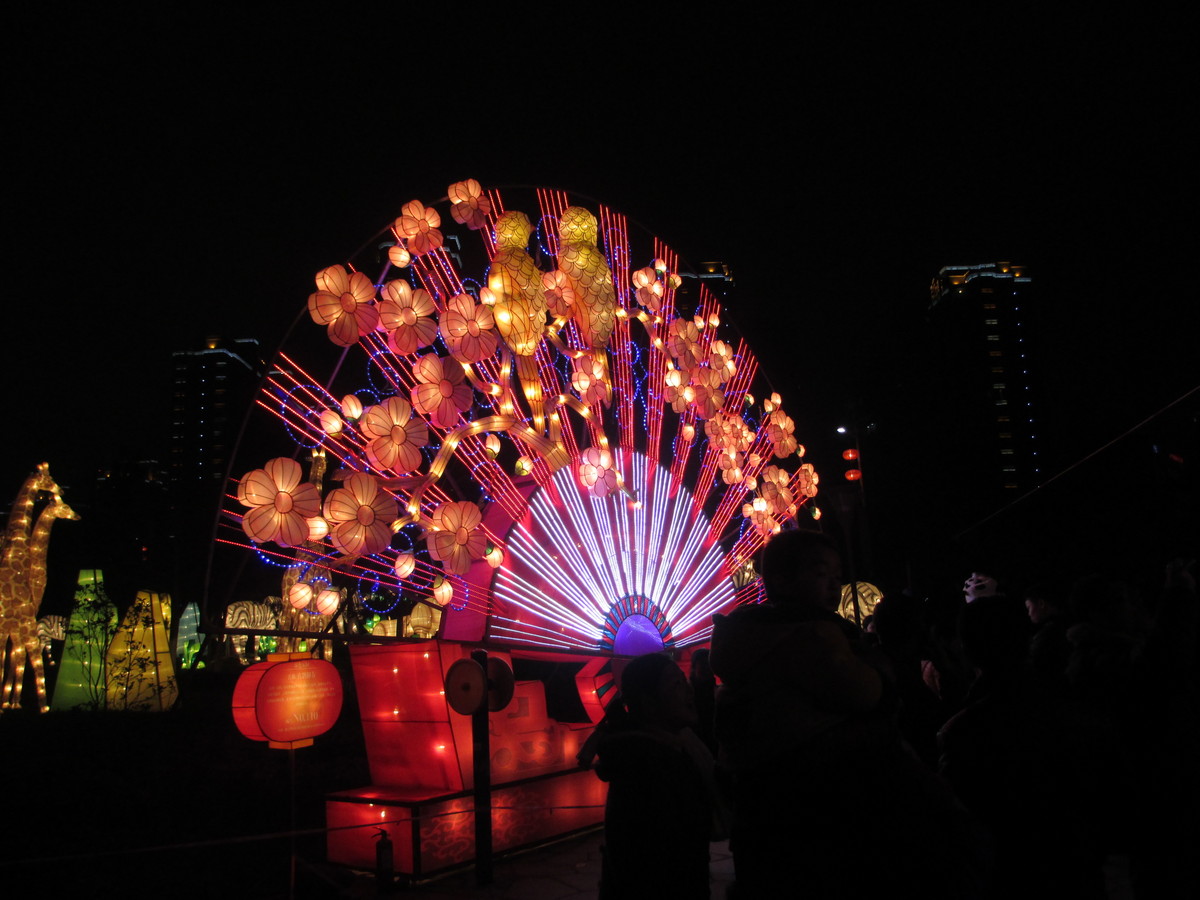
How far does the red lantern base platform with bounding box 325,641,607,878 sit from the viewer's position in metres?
6.93

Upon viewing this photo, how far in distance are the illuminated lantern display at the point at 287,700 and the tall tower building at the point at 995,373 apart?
5068 cm

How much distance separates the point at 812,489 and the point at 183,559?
24.0m

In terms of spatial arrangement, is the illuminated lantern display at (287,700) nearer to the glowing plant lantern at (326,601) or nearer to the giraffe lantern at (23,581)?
the glowing plant lantern at (326,601)

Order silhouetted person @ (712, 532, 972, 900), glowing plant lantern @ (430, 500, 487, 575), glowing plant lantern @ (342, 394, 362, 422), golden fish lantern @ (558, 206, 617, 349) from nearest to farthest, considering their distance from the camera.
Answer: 1. silhouetted person @ (712, 532, 972, 900)
2. glowing plant lantern @ (430, 500, 487, 575)
3. glowing plant lantern @ (342, 394, 362, 422)
4. golden fish lantern @ (558, 206, 617, 349)

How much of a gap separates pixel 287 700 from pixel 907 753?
5.41 meters

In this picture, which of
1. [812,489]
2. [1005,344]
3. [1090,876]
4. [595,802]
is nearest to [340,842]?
[595,802]

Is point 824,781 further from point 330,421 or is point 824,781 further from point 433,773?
point 433,773

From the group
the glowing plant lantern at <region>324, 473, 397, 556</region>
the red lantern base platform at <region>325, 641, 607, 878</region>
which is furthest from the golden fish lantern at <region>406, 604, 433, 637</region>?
the glowing plant lantern at <region>324, 473, 397, 556</region>

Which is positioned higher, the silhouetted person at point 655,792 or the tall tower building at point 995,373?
the tall tower building at point 995,373

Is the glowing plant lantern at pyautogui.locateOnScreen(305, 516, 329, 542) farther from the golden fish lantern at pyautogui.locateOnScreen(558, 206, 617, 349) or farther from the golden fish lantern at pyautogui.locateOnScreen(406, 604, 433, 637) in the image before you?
the golden fish lantern at pyautogui.locateOnScreen(406, 604, 433, 637)

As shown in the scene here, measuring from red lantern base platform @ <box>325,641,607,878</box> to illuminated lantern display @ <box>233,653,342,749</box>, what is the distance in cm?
77

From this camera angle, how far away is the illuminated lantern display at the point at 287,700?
649 centimetres

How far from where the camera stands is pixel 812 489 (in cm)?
1160

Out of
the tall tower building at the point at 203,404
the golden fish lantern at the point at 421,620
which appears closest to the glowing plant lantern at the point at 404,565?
the golden fish lantern at the point at 421,620
